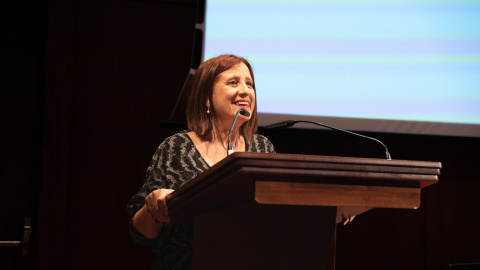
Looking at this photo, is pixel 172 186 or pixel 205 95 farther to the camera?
pixel 205 95

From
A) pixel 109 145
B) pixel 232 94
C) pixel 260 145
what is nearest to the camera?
pixel 232 94

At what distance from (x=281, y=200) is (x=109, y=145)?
227 cm

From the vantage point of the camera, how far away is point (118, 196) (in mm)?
3061

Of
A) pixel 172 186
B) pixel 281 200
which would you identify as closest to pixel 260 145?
pixel 172 186

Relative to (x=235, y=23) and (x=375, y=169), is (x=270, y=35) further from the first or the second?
(x=375, y=169)

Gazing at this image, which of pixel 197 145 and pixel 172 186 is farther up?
pixel 197 145

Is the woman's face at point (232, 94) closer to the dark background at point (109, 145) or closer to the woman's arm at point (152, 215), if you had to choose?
the woman's arm at point (152, 215)

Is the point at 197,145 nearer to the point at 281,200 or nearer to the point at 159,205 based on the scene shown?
the point at 159,205

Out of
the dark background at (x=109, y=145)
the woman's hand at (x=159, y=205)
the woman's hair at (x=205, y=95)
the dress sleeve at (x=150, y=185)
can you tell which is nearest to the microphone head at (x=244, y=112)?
the woman's hair at (x=205, y=95)

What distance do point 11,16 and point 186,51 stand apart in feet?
3.29

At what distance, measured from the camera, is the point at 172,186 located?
1.62m

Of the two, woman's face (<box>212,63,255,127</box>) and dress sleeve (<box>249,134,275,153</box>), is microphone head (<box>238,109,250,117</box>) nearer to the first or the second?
woman's face (<box>212,63,255,127</box>)

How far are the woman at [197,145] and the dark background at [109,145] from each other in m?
1.18

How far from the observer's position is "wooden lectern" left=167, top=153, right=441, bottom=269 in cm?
98
